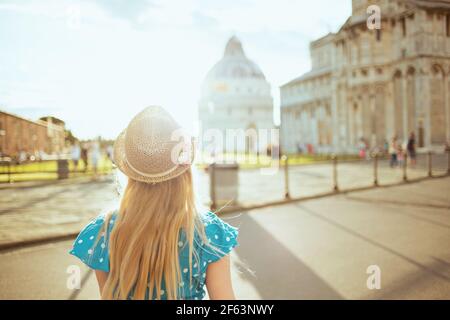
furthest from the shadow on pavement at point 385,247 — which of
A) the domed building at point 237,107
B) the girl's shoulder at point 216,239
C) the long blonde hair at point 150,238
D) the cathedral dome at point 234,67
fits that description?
the cathedral dome at point 234,67

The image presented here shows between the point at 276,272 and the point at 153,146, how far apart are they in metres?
3.14

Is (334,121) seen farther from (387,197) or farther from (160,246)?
(160,246)

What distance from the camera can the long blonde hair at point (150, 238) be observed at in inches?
52.5

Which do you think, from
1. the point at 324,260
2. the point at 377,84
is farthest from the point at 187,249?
the point at 377,84

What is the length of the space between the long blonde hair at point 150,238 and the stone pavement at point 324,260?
3.22 ft

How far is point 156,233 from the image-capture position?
4.43 feet

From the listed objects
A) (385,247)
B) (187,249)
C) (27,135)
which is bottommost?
(385,247)

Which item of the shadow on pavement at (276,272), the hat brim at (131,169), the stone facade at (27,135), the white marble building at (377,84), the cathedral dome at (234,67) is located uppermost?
the cathedral dome at (234,67)

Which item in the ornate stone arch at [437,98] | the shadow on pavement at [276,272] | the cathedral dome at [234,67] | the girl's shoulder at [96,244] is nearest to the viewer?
the girl's shoulder at [96,244]

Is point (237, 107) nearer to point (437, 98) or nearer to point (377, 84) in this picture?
point (377, 84)

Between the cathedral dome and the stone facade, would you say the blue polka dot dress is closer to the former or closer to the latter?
the stone facade

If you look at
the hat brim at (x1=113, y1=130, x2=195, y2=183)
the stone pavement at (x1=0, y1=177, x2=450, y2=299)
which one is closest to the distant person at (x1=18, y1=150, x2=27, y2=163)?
the stone pavement at (x1=0, y1=177, x2=450, y2=299)

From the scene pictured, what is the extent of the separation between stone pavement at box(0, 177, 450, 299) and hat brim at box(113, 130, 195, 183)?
103 cm

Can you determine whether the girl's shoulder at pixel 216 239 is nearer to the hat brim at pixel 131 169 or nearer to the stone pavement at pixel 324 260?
the hat brim at pixel 131 169
